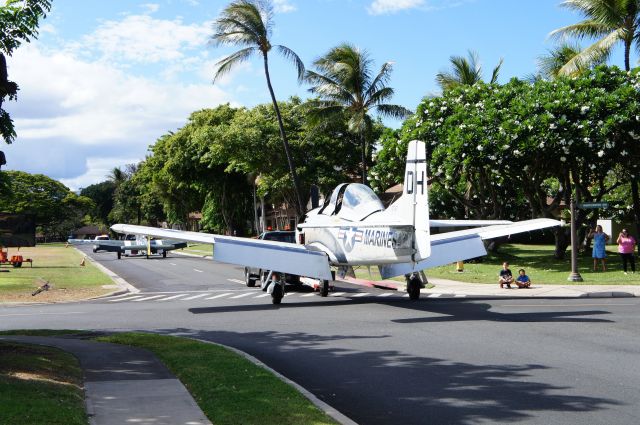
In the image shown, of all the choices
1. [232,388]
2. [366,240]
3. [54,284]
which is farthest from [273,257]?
[54,284]

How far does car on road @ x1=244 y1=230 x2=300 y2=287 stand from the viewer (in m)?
24.8

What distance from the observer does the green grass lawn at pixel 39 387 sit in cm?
700

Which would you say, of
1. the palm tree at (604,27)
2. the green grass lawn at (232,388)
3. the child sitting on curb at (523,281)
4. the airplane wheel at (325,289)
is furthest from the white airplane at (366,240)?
the palm tree at (604,27)

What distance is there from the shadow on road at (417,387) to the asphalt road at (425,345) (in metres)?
0.02

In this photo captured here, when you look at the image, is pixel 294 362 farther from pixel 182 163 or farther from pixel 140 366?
pixel 182 163

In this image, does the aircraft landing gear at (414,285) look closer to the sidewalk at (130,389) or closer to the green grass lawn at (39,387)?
the sidewalk at (130,389)

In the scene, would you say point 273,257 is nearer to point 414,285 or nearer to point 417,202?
point 414,285

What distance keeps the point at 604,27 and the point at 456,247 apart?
18.0 m

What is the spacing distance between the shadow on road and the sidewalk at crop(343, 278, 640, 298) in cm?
1056

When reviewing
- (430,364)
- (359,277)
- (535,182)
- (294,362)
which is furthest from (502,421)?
(535,182)

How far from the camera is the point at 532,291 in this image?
2206cm

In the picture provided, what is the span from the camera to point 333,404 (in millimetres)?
8609

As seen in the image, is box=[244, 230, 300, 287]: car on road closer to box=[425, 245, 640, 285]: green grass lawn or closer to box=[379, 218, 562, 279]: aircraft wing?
box=[379, 218, 562, 279]: aircraft wing

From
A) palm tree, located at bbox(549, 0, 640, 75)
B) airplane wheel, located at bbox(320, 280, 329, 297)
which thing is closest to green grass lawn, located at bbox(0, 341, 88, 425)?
airplane wheel, located at bbox(320, 280, 329, 297)
